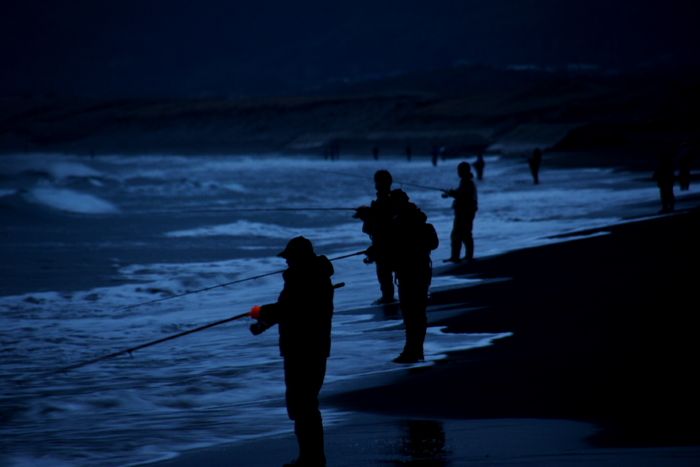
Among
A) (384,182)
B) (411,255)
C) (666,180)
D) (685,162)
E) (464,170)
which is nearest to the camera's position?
(411,255)

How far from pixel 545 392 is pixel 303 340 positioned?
194 cm

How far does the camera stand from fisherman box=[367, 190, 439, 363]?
7.12 meters

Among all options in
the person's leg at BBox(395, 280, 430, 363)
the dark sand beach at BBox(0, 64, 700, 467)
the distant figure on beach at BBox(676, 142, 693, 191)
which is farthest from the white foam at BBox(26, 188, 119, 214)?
the person's leg at BBox(395, 280, 430, 363)

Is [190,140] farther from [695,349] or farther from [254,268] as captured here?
[695,349]

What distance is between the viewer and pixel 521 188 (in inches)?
1256

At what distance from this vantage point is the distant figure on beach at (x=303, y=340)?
488 centimetres

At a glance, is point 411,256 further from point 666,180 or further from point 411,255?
point 666,180

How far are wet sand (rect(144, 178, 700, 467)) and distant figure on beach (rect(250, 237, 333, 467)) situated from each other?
0.24m

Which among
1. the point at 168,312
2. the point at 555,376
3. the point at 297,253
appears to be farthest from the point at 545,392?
the point at 168,312

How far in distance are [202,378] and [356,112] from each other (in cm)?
11113

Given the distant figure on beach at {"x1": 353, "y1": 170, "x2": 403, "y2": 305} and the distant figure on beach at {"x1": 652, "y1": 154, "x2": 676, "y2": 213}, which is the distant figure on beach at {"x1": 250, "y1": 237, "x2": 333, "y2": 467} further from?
the distant figure on beach at {"x1": 652, "y1": 154, "x2": 676, "y2": 213}

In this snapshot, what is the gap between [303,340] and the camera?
4.89m

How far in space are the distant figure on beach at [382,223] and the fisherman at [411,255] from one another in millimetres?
49

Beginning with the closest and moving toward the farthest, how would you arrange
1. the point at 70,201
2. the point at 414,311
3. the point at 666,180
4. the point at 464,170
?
the point at 414,311
the point at 464,170
the point at 666,180
the point at 70,201
